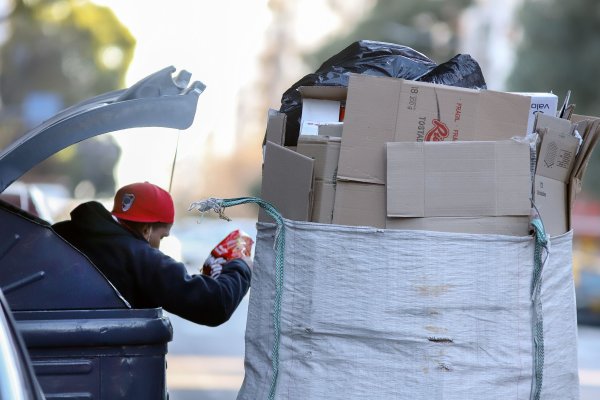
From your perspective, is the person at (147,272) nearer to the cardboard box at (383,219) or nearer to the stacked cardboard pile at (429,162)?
the stacked cardboard pile at (429,162)

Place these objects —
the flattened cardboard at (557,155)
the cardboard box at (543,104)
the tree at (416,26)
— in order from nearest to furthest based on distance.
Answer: the flattened cardboard at (557,155)
the cardboard box at (543,104)
the tree at (416,26)

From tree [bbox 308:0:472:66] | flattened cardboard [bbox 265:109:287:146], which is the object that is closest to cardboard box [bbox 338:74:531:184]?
flattened cardboard [bbox 265:109:287:146]

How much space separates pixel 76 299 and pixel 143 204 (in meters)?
0.72

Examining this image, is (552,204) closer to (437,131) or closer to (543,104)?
(543,104)

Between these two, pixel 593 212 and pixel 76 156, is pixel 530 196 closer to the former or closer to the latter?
pixel 593 212

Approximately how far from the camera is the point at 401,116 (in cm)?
341

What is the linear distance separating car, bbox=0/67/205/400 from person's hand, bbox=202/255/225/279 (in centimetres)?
53

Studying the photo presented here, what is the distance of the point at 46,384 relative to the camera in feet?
11.3

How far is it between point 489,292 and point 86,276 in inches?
52.5

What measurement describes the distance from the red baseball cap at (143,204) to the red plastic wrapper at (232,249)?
242 millimetres

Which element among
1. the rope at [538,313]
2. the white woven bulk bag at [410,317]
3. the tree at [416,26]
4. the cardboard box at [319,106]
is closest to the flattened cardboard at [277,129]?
the cardboard box at [319,106]

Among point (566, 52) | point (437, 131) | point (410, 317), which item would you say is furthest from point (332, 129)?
point (566, 52)

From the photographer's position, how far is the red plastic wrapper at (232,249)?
4.20 metres

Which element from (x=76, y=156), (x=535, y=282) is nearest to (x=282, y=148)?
(x=535, y=282)
